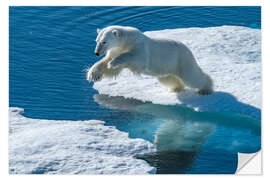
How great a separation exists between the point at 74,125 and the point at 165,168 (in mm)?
1414

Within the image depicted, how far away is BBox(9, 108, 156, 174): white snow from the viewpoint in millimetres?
4867

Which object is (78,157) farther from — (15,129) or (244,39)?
(244,39)

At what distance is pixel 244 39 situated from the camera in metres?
8.49

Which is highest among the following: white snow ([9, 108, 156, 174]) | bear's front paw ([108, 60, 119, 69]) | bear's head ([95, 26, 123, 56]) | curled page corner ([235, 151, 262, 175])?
bear's head ([95, 26, 123, 56])

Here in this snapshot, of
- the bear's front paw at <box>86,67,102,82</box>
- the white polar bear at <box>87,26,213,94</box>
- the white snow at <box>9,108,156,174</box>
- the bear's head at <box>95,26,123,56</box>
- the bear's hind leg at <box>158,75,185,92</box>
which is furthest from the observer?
the bear's hind leg at <box>158,75,185,92</box>

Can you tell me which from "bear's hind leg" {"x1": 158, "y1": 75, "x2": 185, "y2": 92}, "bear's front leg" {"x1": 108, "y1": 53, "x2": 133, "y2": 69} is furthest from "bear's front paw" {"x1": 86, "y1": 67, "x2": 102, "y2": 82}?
"bear's hind leg" {"x1": 158, "y1": 75, "x2": 185, "y2": 92}

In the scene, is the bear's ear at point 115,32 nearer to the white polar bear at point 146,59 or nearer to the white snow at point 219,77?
the white polar bear at point 146,59

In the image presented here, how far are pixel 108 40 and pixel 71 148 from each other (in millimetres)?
1492

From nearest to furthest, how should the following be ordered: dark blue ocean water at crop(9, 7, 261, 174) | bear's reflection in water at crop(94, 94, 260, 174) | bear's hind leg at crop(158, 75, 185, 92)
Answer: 1. bear's reflection in water at crop(94, 94, 260, 174)
2. dark blue ocean water at crop(9, 7, 261, 174)
3. bear's hind leg at crop(158, 75, 185, 92)

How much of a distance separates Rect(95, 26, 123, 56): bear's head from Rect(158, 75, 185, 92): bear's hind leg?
4.01ft

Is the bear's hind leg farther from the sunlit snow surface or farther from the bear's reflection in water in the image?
the bear's reflection in water

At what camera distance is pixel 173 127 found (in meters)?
6.12

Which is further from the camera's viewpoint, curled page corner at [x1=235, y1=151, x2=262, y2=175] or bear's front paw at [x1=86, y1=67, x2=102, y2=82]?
bear's front paw at [x1=86, y1=67, x2=102, y2=82]
